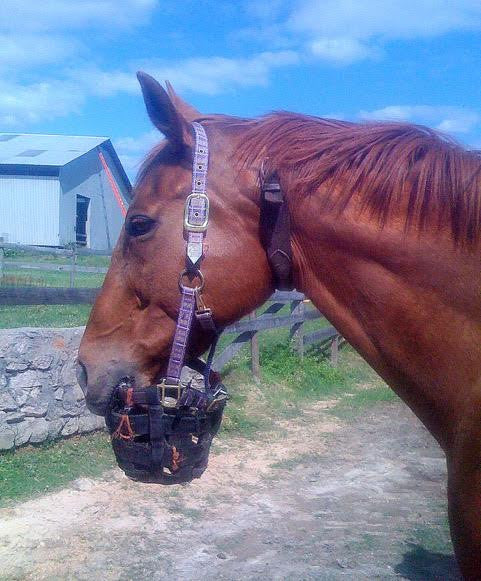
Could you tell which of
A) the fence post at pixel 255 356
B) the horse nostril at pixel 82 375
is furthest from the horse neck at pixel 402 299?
the fence post at pixel 255 356

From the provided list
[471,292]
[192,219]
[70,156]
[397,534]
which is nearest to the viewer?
[471,292]

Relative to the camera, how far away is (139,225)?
6.38 ft

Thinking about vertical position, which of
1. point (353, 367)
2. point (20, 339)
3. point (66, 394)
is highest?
point (20, 339)

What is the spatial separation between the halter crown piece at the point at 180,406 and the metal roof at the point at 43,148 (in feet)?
100

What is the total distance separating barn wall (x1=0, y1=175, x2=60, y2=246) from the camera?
31.1 m

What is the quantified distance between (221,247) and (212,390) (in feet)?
1.75

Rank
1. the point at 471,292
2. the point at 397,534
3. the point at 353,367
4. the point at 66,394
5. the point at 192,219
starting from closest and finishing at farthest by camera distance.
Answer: the point at 471,292 → the point at 192,219 → the point at 397,534 → the point at 66,394 → the point at 353,367

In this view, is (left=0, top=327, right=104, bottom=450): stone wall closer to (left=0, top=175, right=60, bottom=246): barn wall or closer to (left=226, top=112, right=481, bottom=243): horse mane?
(left=226, top=112, right=481, bottom=243): horse mane

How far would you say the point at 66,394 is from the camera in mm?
5648

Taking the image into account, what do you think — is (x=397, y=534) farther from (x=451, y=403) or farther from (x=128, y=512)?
(x=451, y=403)

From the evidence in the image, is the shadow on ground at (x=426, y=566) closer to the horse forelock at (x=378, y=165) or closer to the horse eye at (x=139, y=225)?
the horse forelock at (x=378, y=165)

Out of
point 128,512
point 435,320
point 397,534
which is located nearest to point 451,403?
point 435,320

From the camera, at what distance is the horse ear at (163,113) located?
1840mm

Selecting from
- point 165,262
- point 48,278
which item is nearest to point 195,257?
point 165,262
